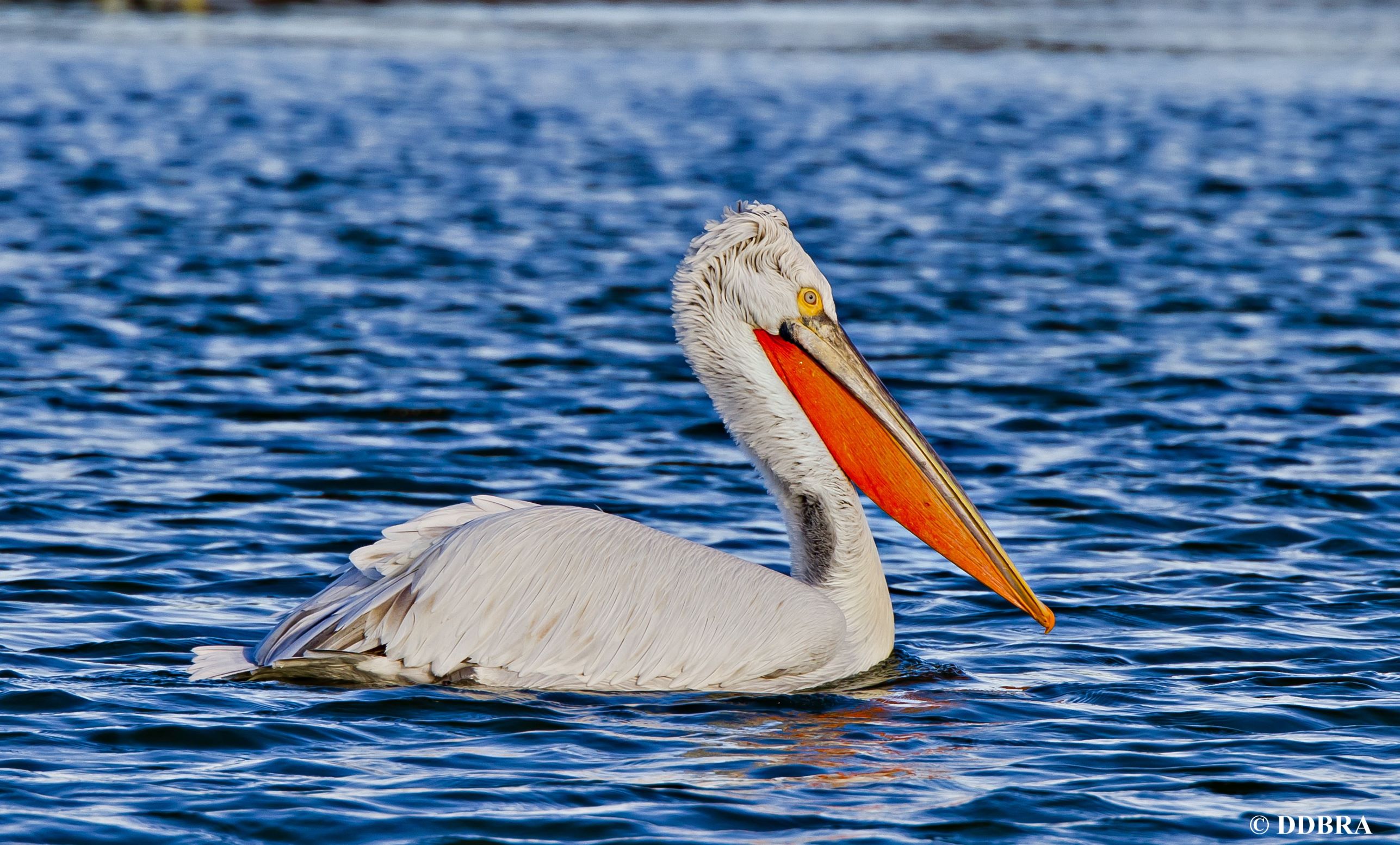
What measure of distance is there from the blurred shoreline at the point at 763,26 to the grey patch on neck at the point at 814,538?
29.0 m

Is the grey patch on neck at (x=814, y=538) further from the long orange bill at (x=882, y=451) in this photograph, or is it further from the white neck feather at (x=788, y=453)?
the long orange bill at (x=882, y=451)

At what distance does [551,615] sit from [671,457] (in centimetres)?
347

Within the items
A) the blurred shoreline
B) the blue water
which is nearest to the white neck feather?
the blue water

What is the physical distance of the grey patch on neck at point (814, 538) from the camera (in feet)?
17.9

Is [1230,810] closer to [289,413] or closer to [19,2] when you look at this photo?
[289,413]

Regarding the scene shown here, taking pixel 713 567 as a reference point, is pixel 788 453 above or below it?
above

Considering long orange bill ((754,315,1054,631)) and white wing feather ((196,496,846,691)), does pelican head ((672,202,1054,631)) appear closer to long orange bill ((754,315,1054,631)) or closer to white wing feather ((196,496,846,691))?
long orange bill ((754,315,1054,631))

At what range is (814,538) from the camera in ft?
18.0

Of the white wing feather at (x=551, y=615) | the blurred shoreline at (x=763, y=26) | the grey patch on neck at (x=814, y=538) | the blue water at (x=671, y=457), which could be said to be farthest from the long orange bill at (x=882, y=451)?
the blurred shoreline at (x=763, y=26)

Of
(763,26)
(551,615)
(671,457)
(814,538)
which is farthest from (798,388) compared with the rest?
(763,26)

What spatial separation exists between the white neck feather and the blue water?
8.9 inches

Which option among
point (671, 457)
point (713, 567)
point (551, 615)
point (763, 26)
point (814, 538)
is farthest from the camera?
point (763, 26)

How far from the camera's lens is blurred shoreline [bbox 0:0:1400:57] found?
34.9 m

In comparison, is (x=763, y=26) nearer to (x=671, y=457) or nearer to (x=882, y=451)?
Result: (x=671, y=457)
